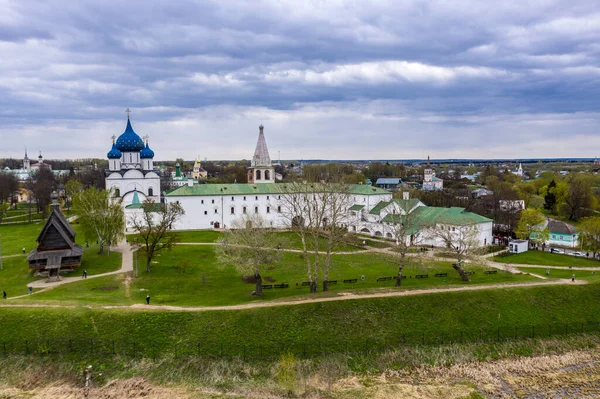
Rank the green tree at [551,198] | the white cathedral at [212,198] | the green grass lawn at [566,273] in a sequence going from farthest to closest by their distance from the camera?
the green tree at [551,198]
the white cathedral at [212,198]
the green grass lawn at [566,273]

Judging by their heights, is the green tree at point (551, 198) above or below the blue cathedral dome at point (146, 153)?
below

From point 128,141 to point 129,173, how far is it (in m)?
4.26

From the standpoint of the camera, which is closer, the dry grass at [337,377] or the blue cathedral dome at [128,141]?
the dry grass at [337,377]

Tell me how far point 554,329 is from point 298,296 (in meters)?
16.0

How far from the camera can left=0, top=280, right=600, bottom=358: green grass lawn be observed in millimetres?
22719

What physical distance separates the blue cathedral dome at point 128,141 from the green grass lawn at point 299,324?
113 feet

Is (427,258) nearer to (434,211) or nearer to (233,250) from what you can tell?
(434,211)

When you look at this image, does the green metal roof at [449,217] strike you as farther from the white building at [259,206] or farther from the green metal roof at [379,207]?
the green metal roof at [379,207]

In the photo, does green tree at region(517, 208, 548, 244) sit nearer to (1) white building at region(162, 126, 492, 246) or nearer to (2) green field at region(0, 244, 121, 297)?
(1) white building at region(162, 126, 492, 246)

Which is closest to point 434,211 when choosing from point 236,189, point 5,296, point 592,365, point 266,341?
point 236,189

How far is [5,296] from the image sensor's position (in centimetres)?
2702

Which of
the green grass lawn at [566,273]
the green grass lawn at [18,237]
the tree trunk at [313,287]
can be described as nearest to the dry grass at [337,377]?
the tree trunk at [313,287]

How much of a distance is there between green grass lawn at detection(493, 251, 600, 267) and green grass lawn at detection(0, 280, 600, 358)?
13.1 metres

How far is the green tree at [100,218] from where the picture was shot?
39375 millimetres
